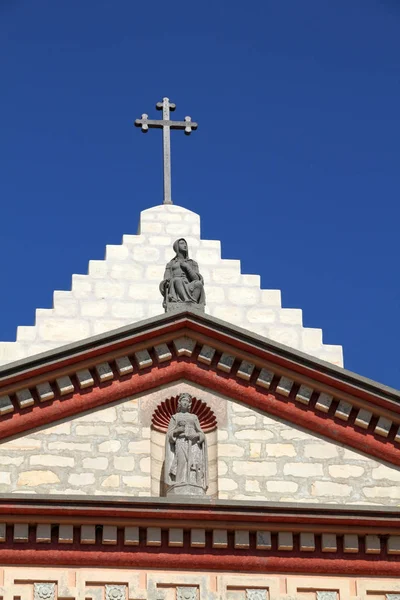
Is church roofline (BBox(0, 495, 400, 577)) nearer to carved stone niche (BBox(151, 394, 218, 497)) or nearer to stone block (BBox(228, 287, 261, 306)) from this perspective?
carved stone niche (BBox(151, 394, 218, 497))

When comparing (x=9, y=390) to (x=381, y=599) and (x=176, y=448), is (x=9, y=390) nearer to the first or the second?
(x=176, y=448)

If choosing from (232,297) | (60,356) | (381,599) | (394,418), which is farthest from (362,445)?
(232,297)

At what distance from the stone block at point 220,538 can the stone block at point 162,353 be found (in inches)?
113

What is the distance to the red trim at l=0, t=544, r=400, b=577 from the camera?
25.1m

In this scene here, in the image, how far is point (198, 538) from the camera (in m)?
25.4

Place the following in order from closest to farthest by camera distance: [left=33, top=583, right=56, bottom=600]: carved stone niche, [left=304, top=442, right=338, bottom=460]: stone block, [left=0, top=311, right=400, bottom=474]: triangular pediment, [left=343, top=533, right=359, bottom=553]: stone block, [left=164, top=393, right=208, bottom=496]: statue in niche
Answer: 1. [left=33, top=583, right=56, bottom=600]: carved stone niche
2. [left=343, top=533, right=359, bottom=553]: stone block
3. [left=164, top=393, right=208, bottom=496]: statue in niche
4. [left=0, top=311, right=400, bottom=474]: triangular pediment
5. [left=304, top=442, right=338, bottom=460]: stone block

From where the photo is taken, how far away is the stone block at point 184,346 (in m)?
27.2

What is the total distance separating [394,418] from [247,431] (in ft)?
6.72

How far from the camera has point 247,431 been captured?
26766 millimetres

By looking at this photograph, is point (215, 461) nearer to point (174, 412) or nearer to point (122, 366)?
point (174, 412)

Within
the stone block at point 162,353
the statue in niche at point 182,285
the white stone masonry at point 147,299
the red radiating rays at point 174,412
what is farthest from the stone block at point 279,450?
the white stone masonry at point 147,299

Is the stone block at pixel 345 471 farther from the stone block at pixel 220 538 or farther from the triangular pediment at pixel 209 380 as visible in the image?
the stone block at pixel 220 538

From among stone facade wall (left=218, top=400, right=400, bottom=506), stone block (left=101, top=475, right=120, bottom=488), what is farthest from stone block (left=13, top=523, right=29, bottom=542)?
stone facade wall (left=218, top=400, right=400, bottom=506)

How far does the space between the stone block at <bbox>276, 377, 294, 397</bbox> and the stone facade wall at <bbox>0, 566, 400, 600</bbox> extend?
9.24ft
